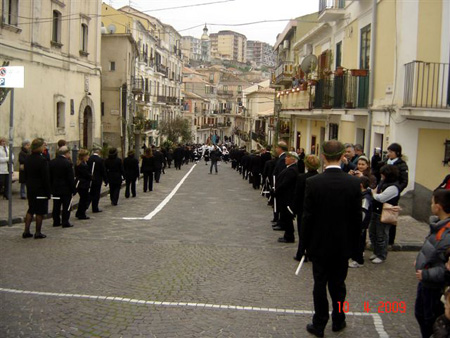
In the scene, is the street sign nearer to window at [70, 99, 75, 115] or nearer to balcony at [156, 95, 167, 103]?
window at [70, 99, 75, 115]

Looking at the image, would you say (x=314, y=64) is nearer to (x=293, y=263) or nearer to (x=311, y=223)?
(x=293, y=263)

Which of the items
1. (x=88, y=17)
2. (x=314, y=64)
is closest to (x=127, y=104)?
(x=88, y=17)

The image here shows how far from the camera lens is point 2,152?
1427 cm

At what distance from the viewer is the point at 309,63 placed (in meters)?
24.9

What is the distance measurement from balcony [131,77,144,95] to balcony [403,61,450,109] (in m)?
34.4

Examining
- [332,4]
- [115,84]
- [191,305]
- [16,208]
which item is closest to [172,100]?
[115,84]

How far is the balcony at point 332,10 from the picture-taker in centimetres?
1980

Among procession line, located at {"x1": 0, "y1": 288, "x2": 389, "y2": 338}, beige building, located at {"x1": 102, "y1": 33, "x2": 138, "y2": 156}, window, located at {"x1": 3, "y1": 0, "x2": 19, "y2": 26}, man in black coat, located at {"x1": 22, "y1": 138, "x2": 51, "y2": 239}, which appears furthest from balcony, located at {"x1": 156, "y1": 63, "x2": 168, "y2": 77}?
procession line, located at {"x1": 0, "y1": 288, "x2": 389, "y2": 338}

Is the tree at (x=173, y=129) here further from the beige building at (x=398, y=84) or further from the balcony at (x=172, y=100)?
the beige building at (x=398, y=84)

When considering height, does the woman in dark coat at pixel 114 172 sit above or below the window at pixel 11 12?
below

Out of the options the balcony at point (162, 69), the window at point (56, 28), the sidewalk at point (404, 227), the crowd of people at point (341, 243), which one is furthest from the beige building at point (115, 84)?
the crowd of people at point (341, 243)

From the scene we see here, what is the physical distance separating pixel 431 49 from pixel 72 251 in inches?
390

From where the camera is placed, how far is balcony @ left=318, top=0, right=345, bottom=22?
19797 millimetres

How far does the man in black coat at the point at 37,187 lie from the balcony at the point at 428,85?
28.6 ft
